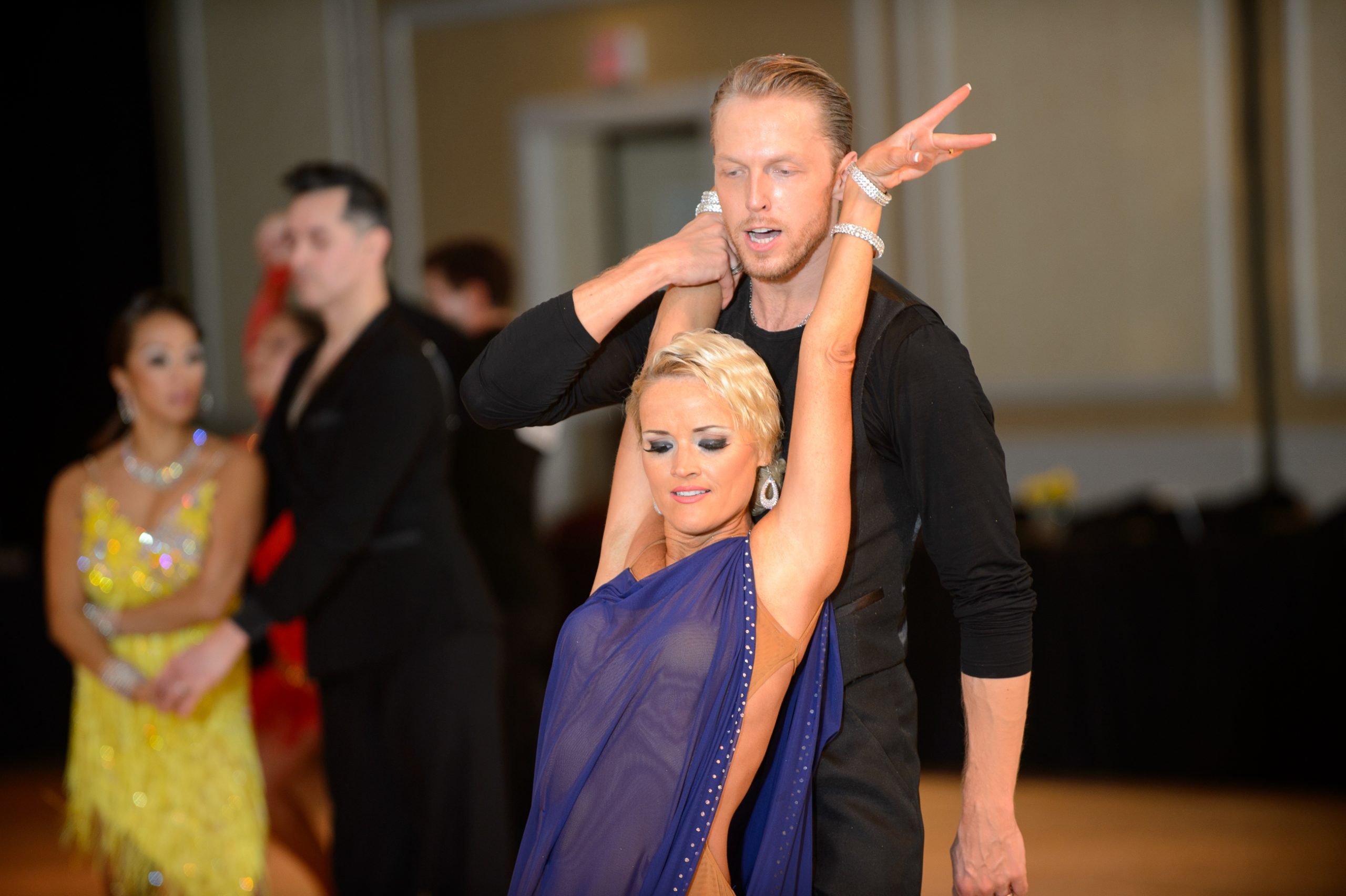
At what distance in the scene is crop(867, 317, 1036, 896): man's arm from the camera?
62.9 inches

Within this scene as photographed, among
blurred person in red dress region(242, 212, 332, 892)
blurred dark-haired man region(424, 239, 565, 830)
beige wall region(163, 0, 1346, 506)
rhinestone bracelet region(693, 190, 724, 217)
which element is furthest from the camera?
beige wall region(163, 0, 1346, 506)

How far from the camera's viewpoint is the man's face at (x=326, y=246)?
2973mm

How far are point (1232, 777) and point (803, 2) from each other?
4.01 metres

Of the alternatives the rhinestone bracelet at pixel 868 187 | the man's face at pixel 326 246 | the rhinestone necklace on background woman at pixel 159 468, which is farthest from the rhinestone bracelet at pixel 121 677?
the rhinestone bracelet at pixel 868 187

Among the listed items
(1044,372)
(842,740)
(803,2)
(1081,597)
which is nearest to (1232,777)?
(1081,597)

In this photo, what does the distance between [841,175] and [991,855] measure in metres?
0.85

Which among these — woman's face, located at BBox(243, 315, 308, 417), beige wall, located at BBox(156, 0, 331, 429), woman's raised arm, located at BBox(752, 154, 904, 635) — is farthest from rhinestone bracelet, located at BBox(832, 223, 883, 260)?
beige wall, located at BBox(156, 0, 331, 429)

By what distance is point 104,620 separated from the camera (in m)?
Result: 2.94

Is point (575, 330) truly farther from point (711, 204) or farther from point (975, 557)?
point (975, 557)

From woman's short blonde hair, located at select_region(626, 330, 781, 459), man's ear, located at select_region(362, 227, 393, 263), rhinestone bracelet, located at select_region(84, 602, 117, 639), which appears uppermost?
man's ear, located at select_region(362, 227, 393, 263)

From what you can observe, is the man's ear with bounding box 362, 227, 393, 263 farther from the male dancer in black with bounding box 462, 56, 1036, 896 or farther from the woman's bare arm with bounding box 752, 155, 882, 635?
the woman's bare arm with bounding box 752, 155, 882, 635

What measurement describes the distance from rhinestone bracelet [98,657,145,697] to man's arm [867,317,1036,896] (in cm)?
192

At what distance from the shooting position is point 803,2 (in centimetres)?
641

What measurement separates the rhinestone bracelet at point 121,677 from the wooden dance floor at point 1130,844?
67 centimetres
